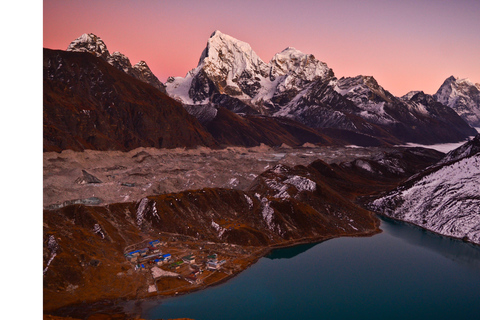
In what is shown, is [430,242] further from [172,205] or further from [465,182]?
[172,205]

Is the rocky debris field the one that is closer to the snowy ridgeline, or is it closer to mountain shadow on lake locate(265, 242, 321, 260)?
mountain shadow on lake locate(265, 242, 321, 260)

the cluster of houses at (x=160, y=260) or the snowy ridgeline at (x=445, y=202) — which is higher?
the snowy ridgeline at (x=445, y=202)

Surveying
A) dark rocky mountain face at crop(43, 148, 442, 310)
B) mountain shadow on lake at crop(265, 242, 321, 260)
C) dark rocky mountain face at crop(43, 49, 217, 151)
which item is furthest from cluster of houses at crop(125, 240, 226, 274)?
dark rocky mountain face at crop(43, 49, 217, 151)

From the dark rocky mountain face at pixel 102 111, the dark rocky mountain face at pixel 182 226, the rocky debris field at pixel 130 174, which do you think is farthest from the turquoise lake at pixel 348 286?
the dark rocky mountain face at pixel 102 111

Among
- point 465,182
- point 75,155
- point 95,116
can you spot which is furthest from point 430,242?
point 95,116

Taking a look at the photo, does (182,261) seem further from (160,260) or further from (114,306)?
(114,306)

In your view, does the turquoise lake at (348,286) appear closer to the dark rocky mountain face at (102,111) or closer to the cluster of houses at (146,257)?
the cluster of houses at (146,257)
